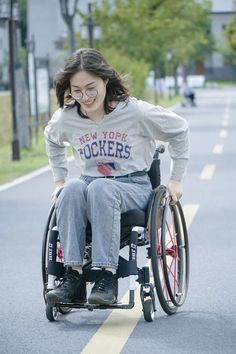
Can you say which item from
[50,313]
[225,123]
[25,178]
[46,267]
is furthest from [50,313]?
[225,123]

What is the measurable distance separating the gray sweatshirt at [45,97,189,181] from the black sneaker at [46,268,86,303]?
1.93 ft

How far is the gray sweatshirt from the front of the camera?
277 inches

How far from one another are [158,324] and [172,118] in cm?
115

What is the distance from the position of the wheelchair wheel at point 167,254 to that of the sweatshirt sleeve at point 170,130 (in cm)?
22

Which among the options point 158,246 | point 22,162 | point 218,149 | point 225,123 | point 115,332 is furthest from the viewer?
point 225,123

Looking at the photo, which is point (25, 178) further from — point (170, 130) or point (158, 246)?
point (158, 246)

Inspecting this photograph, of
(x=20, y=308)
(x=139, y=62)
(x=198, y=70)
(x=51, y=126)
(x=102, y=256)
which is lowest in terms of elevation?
(x=198, y=70)

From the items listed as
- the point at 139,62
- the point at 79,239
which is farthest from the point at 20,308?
the point at 139,62

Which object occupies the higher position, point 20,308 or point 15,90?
point 20,308

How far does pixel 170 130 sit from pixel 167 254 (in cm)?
→ 71

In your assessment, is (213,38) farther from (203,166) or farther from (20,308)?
(20,308)

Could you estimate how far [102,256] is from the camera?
21.8 feet

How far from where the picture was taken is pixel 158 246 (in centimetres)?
685

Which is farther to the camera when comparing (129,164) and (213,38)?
(213,38)
